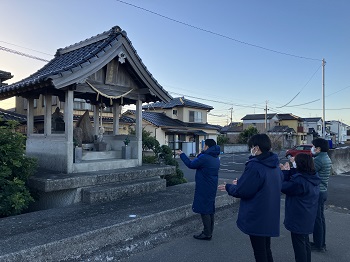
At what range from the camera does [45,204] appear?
623cm

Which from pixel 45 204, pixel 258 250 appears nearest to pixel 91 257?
pixel 258 250

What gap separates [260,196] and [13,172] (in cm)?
472

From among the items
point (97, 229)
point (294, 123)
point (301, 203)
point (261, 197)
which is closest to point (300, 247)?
point (301, 203)

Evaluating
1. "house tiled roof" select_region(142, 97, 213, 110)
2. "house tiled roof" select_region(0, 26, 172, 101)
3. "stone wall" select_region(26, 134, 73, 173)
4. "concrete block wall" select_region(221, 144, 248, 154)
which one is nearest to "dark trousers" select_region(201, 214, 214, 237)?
"stone wall" select_region(26, 134, 73, 173)

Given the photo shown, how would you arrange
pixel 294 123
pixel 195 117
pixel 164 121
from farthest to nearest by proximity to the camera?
pixel 294 123
pixel 195 117
pixel 164 121

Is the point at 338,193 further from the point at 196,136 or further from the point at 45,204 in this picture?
the point at 196,136

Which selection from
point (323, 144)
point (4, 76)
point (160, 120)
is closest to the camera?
point (323, 144)

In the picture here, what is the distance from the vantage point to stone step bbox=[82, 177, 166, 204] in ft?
18.9

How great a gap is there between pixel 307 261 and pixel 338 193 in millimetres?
7804

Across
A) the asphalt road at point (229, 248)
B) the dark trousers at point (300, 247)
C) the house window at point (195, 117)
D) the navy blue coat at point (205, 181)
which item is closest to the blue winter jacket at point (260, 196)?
the dark trousers at point (300, 247)

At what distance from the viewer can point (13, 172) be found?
540cm

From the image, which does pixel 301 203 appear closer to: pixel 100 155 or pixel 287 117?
pixel 100 155

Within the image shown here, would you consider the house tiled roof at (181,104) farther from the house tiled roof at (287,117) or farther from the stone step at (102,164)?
the house tiled roof at (287,117)

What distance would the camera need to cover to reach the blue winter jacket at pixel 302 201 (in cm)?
359
